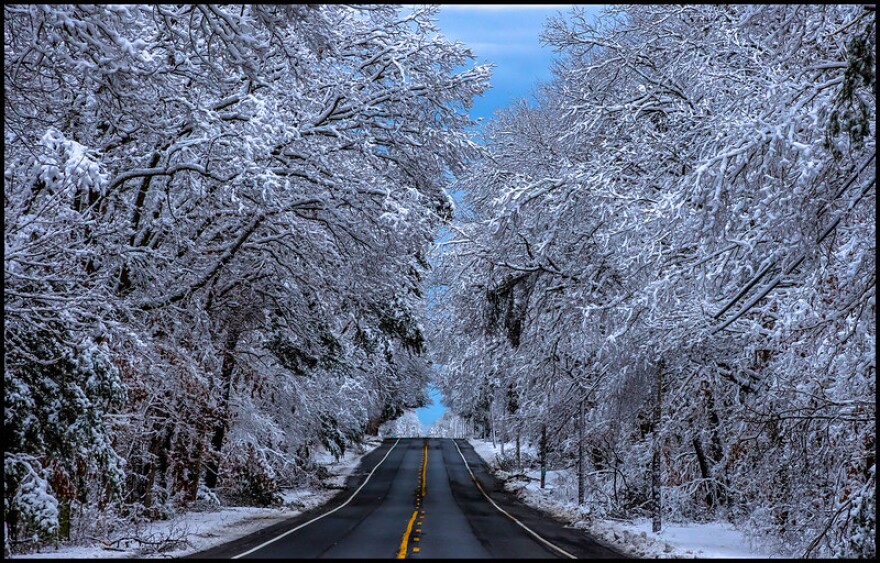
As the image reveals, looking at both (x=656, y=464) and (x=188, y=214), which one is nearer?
(x=188, y=214)

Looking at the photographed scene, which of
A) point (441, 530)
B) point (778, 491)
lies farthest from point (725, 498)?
point (441, 530)

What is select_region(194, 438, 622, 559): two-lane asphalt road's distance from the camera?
15.0 meters

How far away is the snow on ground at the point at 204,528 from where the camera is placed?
44.5 feet

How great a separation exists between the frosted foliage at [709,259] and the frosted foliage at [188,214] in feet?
8.80

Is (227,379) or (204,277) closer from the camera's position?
(204,277)

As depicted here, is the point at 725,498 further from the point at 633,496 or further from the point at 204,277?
the point at 204,277

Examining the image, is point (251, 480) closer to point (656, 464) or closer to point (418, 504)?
point (418, 504)

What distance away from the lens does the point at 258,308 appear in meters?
20.6

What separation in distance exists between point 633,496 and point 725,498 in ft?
11.6

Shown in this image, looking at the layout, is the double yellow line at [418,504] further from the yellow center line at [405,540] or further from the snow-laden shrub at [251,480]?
the snow-laden shrub at [251,480]

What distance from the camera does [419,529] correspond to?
19.9 m

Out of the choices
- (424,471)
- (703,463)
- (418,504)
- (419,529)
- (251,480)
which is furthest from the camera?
(424,471)

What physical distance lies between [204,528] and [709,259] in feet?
42.7

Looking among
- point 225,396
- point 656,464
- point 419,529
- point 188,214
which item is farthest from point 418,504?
point 188,214
